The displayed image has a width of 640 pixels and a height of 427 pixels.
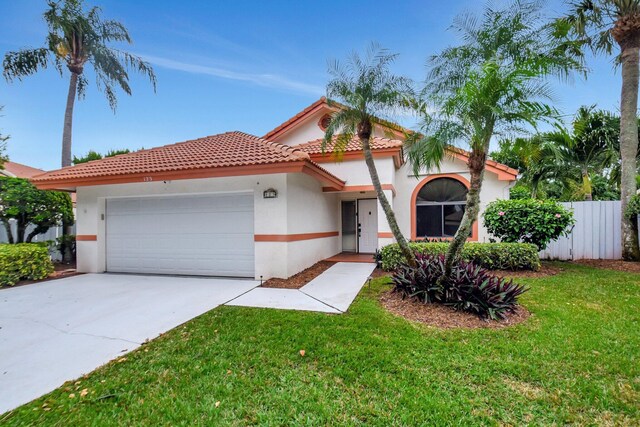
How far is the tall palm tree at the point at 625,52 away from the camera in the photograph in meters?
9.31

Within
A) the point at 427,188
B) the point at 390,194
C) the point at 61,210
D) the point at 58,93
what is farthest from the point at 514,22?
the point at 58,93

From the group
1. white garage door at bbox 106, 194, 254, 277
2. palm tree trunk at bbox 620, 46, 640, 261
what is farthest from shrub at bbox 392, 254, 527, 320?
palm tree trunk at bbox 620, 46, 640, 261

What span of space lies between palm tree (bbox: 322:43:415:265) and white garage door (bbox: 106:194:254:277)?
3.88m

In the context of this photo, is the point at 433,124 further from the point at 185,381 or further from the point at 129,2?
the point at 129,2

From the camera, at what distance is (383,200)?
6.77 meters

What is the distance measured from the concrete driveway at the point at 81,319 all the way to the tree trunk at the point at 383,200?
3.97 meters

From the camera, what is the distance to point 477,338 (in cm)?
436

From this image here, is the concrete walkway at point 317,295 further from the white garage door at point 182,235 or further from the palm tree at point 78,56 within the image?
the palm tree at point 78,56

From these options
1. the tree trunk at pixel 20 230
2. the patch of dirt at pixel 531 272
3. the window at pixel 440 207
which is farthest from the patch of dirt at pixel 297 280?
the tree trunk at pixel 20 230

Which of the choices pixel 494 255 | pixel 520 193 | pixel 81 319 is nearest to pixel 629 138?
pixel 494 255

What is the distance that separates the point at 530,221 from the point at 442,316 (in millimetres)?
6212

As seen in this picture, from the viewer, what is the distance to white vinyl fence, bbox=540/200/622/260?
1049 cm

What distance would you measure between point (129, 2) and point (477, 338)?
16373 millimetres

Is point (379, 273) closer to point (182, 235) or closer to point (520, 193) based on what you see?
point (182, 235)
